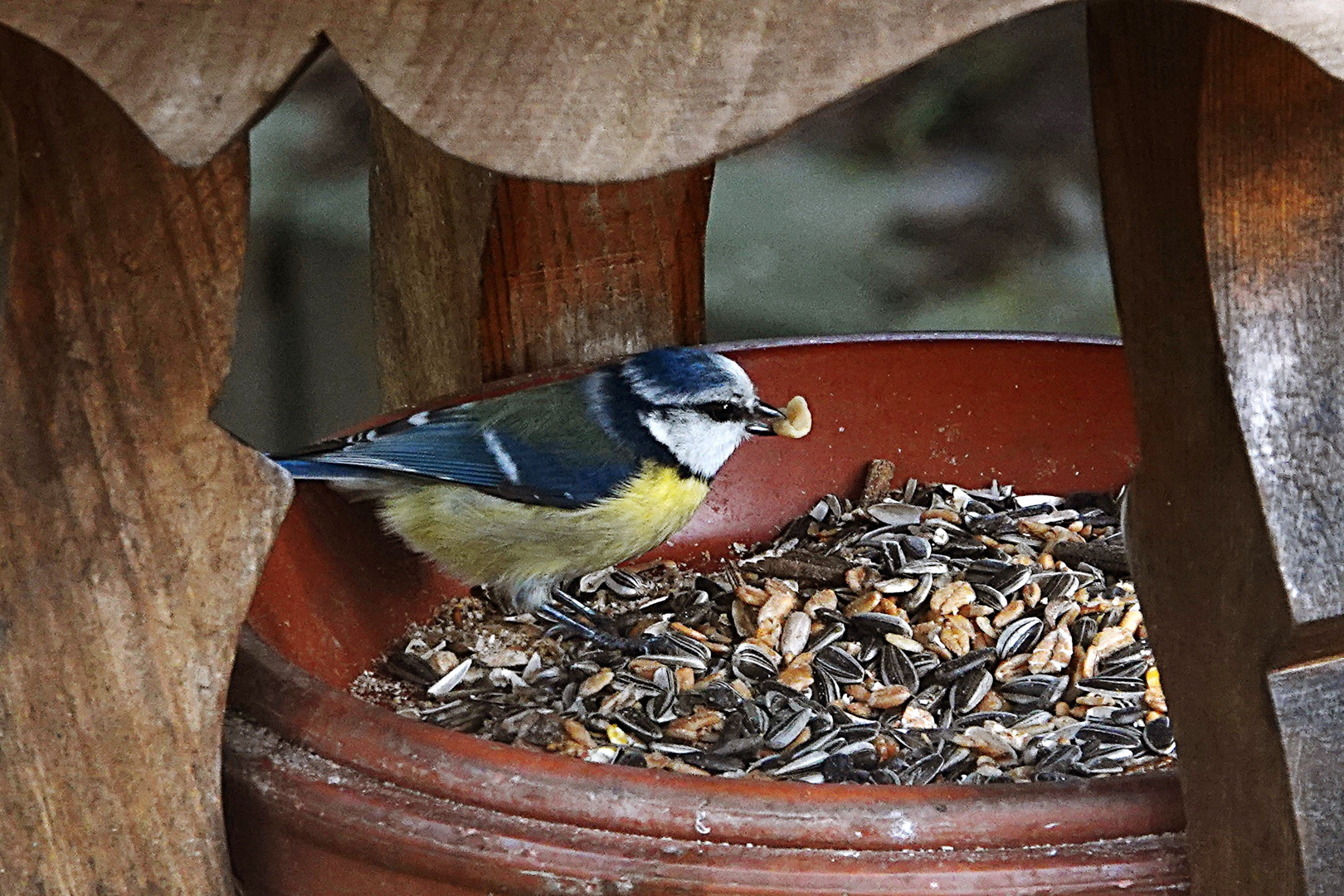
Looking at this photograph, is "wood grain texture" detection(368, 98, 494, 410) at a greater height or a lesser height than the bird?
greater

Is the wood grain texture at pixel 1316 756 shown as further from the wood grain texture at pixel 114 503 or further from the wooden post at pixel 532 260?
the wooden post at pixel 532 260

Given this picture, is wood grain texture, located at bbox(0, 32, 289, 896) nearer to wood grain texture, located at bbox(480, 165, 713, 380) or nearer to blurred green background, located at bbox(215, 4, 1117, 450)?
wood grain texture, located at bbox(480, 165, 713, 380)

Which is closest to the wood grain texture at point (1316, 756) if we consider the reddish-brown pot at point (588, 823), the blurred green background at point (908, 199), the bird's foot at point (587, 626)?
the reddish-brown pot at point (588, 823)

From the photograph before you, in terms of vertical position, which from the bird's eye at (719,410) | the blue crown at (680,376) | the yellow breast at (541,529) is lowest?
the yellow breast at (541,529)

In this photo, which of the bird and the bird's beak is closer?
the bird

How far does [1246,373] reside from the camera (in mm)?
1011

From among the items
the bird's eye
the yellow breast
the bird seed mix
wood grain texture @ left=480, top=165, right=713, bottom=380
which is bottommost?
the bird seed mix

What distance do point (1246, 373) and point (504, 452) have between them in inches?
42.8

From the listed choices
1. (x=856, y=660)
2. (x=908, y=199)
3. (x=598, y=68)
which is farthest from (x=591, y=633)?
(x=908, y=199)

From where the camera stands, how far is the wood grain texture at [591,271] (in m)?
2.11

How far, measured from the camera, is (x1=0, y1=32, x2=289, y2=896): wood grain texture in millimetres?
1095

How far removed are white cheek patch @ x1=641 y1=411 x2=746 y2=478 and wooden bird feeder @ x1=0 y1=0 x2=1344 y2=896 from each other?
881 mm

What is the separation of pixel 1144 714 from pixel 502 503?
80 cm

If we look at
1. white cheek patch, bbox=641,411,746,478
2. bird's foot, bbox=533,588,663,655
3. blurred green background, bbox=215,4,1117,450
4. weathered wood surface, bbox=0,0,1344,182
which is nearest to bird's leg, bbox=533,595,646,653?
bird's foot, bbox=533,588,663,655
